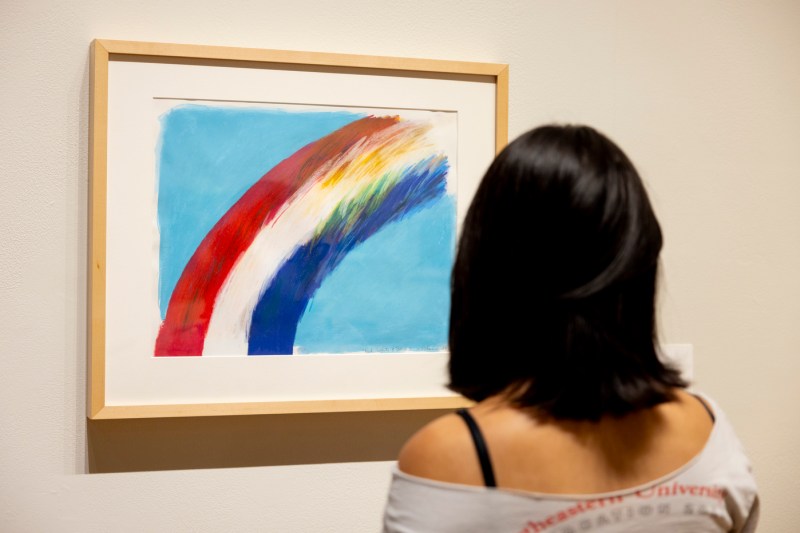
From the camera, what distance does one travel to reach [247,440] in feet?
4.56

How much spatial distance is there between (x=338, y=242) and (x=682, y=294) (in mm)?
729

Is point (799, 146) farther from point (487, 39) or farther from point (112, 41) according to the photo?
point (112, 41)

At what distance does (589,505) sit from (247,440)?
32.0 inches

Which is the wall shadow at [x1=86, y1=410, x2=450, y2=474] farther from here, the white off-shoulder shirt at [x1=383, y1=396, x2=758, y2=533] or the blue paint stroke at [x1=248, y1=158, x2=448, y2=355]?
the white off-shoulder shirt at [x1=383, y1=396, x2=758, y2=533]

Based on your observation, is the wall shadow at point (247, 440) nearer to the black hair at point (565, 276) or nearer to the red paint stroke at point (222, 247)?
the red paint stroke at point (222, 247)

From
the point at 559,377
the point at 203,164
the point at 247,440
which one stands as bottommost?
the point at 247,440

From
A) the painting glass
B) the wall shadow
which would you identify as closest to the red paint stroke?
the painting glass

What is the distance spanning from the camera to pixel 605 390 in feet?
2.41

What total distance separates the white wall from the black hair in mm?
741

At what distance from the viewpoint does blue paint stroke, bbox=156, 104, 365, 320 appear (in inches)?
52.3

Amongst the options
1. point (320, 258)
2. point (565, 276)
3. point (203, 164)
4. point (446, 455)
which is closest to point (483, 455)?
point (446, 455)

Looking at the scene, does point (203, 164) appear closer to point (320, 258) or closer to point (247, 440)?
point (320, 258)

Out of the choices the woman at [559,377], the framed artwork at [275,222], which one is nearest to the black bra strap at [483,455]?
the woman at [559,377]

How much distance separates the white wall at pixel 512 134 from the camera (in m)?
1.30
